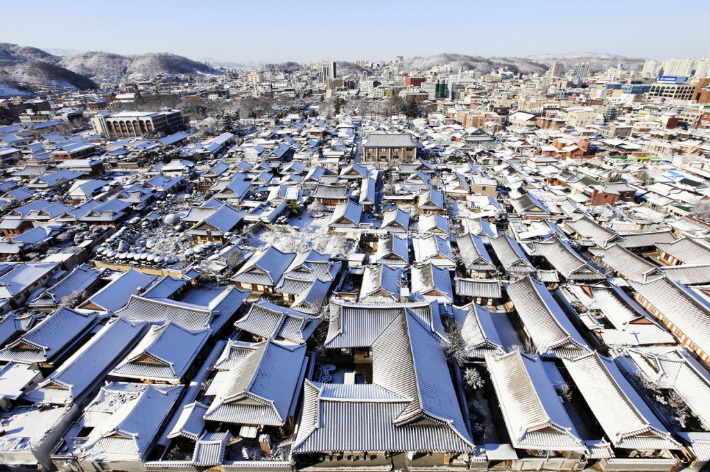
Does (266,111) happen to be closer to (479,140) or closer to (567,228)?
(479,140)

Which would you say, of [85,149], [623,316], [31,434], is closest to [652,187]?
[623,316]

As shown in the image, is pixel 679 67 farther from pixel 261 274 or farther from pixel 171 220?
pixel 171 220

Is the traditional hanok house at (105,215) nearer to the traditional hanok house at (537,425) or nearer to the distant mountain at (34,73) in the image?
the traditional hanok house at (537,425)

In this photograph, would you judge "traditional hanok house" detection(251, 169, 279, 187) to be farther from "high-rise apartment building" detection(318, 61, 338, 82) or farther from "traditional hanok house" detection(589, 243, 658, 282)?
"high-rise apartment building" detection(318, 61, 338, 82)

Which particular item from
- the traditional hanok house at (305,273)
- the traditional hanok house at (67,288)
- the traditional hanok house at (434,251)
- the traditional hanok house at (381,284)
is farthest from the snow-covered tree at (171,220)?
the traditional hanok house at (434,251)

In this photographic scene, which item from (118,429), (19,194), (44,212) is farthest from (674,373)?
(19,194)
